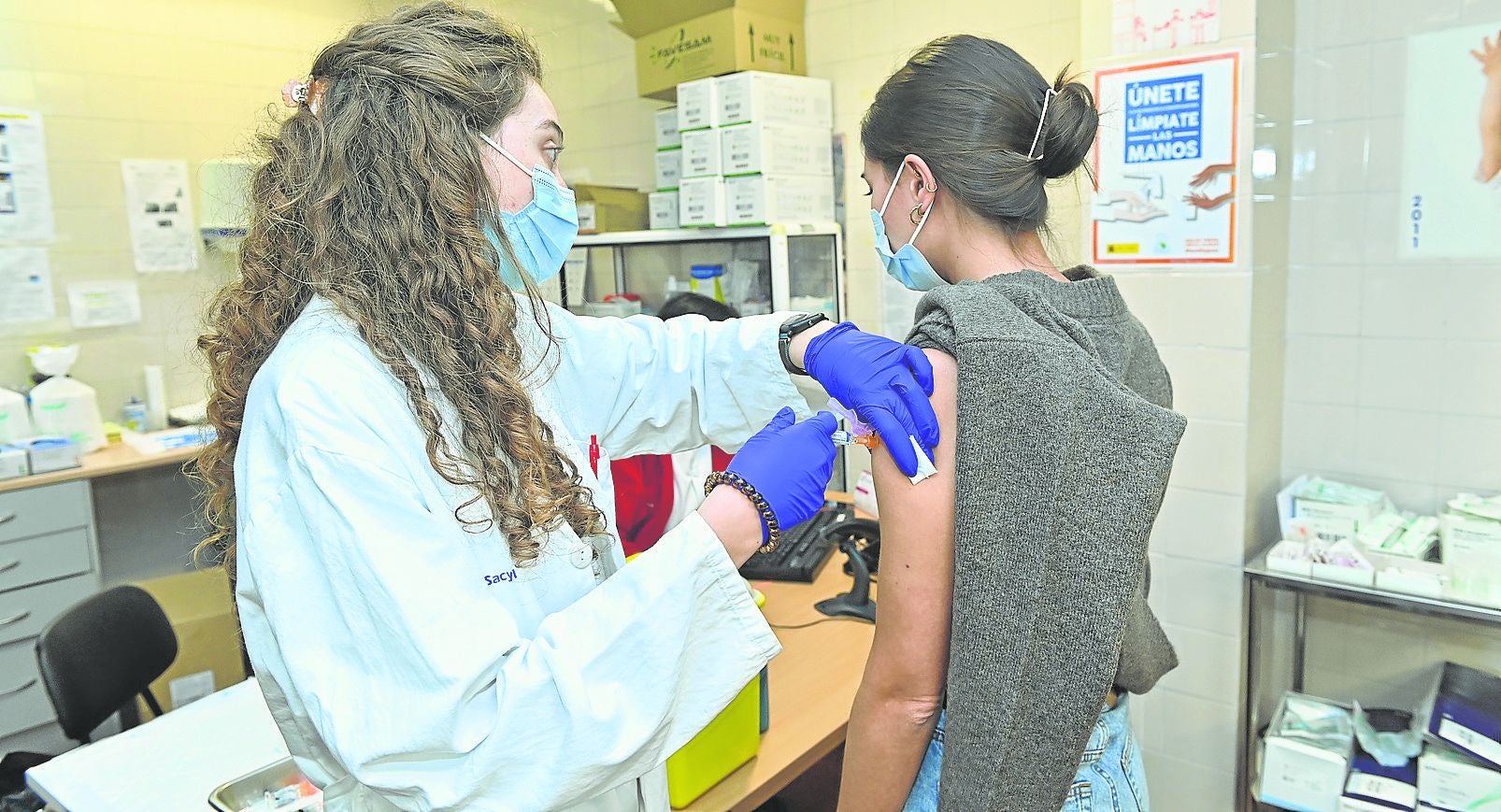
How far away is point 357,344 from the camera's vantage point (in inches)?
36.4

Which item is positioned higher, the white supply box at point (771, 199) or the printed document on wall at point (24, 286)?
the white supply box at point (771, 199)

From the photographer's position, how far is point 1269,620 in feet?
7.86

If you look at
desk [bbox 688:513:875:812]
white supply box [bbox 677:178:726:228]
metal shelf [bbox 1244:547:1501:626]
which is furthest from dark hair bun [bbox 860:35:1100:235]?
white supply box [bbox 677:178:726:228]

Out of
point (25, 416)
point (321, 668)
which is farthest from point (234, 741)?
point (25, 416)

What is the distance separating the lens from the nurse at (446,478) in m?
0.82

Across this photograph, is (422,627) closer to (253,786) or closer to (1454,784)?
(253,786)

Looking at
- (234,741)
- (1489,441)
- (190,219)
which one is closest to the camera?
(234,741)

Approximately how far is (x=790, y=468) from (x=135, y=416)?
11.6 ft

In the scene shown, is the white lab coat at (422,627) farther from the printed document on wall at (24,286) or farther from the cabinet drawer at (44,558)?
the printed document on wall at (24,286)

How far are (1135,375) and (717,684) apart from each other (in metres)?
0.65

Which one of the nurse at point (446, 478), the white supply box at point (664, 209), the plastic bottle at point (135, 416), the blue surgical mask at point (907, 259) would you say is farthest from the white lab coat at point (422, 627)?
the plastic bottle at point (135, 416)

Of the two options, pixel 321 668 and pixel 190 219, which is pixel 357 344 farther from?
pixel 190 219

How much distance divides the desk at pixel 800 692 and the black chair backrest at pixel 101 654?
136 cm

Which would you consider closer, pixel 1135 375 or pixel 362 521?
pixel 362 521
